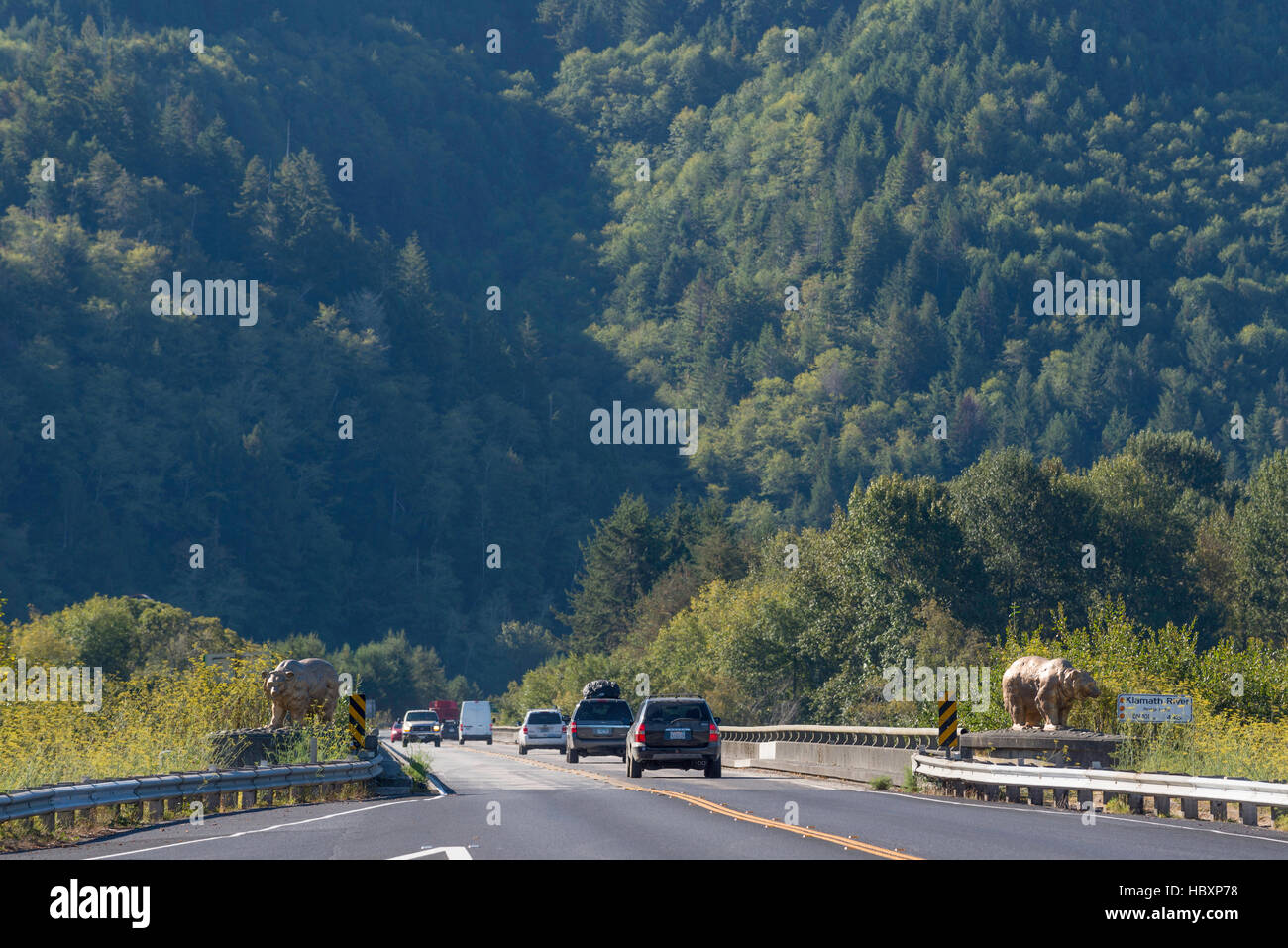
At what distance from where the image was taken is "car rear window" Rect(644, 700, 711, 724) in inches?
1352

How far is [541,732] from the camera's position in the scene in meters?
57.9

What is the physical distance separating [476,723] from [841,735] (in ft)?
118

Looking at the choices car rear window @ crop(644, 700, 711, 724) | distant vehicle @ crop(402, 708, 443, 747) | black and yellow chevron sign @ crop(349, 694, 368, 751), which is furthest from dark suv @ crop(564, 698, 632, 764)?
distant vehicle @ crop(402, 708, 443, 747)

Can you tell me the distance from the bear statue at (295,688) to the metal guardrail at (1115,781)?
39.6 feet

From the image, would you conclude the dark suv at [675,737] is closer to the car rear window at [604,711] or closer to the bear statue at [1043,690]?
the bear statue at [1043,690]

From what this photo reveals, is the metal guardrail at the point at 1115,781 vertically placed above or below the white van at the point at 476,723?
above

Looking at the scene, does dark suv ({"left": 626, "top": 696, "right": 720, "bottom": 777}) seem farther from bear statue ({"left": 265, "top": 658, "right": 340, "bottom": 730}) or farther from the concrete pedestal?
the concrete pedestal

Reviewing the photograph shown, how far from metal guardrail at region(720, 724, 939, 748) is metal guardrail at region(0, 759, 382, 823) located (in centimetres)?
1023

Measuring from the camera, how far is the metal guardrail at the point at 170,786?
741 inches

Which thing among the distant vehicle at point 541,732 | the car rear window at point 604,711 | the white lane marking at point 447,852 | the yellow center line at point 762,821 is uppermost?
the white lane marking at point 447,852

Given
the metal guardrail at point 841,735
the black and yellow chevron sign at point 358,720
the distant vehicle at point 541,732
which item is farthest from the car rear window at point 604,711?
the black and yellow chevron sign at point 358,720

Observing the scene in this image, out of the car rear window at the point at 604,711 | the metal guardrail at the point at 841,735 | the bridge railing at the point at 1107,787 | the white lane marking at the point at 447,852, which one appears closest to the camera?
the white lane marking at the point at 447,852
